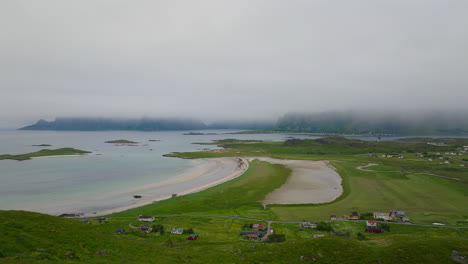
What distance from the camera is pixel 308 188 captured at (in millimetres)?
77688

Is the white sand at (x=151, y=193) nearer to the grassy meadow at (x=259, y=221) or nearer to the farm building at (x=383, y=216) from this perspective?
the grassy meadow at (x=259, y=221)

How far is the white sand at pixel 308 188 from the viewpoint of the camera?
65688 millimetres

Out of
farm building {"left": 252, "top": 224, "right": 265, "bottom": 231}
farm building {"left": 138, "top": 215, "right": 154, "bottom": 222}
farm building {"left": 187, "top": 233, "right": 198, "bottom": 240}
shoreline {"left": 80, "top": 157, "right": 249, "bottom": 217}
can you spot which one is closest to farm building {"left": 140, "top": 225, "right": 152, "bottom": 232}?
farm building {"left": 138, "top": 215, "right": 154, "bottom": 222}

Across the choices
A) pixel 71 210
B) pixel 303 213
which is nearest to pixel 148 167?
pixel 71 210

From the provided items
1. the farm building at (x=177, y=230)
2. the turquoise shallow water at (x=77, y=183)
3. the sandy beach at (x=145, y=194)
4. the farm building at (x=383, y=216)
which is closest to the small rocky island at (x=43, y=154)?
the turquoise shallow water at (x=77, y=183)

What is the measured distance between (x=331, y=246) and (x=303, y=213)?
27811 millimetres

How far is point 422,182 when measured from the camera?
81312 millimetres

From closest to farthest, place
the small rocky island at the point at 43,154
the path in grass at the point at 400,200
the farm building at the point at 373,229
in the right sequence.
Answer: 1. the farm building at the point at 373,229
2. the path in grass at the point at 400,200
3. the small rocky island at the point at 43,154

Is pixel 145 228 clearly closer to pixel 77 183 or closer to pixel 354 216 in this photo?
pixel 354 216

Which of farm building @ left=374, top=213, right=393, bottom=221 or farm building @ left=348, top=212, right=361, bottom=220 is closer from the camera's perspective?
farm building @ left=374, top=213, right=393, bottom=221

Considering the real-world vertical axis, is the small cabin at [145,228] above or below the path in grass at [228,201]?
above

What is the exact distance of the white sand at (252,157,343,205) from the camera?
65.7 metres

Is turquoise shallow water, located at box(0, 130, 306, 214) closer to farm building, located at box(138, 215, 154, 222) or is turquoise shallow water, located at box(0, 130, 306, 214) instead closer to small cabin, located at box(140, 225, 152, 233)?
farm building, located at box(138, 215, 154, 222)

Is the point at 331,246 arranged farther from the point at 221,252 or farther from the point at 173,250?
the point at 173,250
